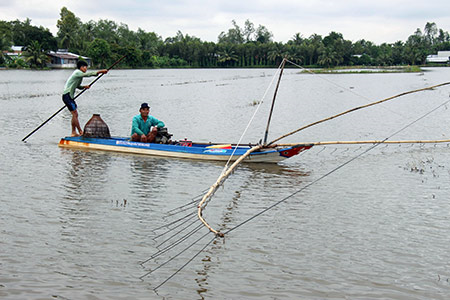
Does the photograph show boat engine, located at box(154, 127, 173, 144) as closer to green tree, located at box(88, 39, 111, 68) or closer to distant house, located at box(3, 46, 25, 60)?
distant house, located at box(3, 46, 25, 60)

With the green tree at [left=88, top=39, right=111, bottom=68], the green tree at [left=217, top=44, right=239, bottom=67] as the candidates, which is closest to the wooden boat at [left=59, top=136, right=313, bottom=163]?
the green tree at [left=88, top=39, right=111, bottom=68]

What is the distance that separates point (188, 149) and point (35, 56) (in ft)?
276

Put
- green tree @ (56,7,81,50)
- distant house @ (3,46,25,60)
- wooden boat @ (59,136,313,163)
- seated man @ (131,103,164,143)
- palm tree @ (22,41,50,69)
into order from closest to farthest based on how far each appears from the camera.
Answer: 1. wooden boat @ (59,136,313,163)
2. seated man @ (131,103,164,143)
3. palm tree @ (22,41,50,69)
4. distant house @ (3,46,25,60)
5. green tree @ (56,7,81,50)

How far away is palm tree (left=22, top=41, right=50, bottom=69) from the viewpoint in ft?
290

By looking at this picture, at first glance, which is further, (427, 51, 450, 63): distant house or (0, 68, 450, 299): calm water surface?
(427, 51, 450, 63): distant house

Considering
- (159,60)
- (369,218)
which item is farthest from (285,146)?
(159,60)

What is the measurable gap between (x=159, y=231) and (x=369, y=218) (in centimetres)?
345

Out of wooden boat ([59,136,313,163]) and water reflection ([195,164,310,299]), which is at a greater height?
wooden boat ([59,136,313,163])

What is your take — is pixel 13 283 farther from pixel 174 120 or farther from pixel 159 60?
pixel 159 60

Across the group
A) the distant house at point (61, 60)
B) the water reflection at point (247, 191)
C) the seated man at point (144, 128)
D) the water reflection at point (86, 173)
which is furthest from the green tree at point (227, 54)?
the water reflection at point (247, 191)

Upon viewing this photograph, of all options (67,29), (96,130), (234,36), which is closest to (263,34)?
(234,36)

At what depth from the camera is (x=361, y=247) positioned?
7312 mm

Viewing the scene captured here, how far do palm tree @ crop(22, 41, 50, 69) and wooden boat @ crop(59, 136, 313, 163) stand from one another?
78.9 m

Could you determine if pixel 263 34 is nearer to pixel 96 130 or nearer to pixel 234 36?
pixel 234 36
